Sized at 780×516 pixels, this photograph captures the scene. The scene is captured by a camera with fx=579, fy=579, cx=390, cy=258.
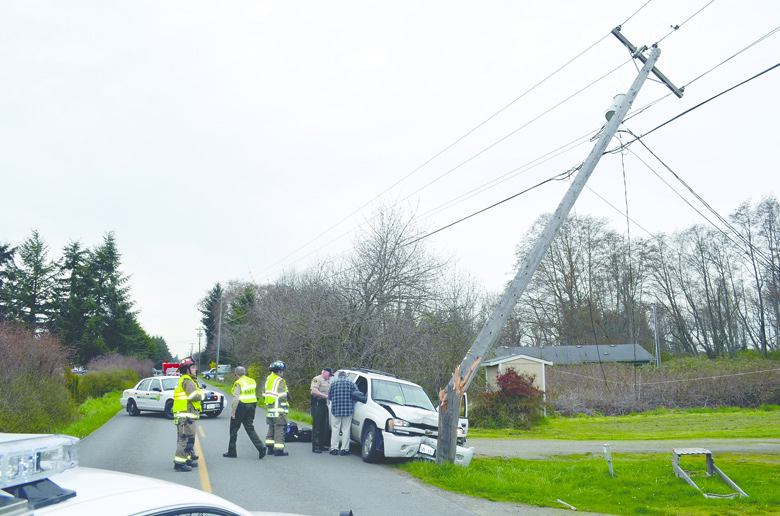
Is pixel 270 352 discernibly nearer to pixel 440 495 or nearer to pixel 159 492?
pixel 440 495

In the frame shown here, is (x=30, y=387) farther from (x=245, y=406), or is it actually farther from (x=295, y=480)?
(x=295, y=480)

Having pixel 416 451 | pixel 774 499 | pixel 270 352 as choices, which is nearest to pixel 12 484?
pixel 774 499

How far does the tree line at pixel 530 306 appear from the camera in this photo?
22.8m

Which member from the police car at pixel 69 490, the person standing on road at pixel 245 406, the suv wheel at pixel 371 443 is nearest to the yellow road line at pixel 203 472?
the person standing on road at pixel 245 406

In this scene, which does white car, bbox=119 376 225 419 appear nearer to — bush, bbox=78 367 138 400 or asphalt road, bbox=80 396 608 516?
asphalt road, bbox=80 396 608 516

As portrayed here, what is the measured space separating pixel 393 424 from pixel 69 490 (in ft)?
33.9

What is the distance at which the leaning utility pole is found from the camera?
11.2m

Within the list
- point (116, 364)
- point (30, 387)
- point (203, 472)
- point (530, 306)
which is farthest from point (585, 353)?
point (203, 472)

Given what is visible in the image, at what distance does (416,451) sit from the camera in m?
12.3

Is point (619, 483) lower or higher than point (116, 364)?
lower

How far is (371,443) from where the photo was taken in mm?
12328

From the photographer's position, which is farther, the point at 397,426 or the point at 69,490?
the point at 397,426

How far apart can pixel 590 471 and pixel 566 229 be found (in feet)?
142

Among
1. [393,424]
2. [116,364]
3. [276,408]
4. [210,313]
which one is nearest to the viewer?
[393,424]
